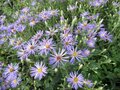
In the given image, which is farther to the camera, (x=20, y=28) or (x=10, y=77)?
(x=20, y=28)

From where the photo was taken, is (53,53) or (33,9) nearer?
(53,53)

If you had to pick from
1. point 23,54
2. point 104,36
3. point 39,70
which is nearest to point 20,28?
point 23,54

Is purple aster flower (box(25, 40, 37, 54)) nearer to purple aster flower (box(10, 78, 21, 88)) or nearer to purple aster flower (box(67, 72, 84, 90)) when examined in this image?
purple aster flower (box(10, 78, 21, 88))

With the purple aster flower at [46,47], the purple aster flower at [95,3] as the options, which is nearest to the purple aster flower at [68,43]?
the purple aster flower at [46,47]

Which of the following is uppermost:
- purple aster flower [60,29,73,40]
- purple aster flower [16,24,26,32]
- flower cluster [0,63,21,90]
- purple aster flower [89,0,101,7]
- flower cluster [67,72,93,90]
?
purple aster flower [89,0,101,7]

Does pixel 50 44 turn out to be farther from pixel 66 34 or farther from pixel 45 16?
pixel 45 16

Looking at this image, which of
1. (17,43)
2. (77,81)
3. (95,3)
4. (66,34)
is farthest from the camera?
(95,3)

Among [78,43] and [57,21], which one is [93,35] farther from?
[57,21]

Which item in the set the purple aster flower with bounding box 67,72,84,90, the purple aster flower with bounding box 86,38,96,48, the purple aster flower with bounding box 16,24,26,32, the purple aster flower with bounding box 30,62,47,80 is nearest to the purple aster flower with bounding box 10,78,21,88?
the purple aster flower with bounding box 30,62,47,80

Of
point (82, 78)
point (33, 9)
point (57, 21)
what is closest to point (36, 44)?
point (82, 78)

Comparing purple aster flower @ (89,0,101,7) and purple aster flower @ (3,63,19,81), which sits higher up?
purple aster flower @ (89,0,101,7)

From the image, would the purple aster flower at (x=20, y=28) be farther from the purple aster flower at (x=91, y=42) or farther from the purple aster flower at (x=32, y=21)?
the purple aster flower at (x=91, y=42)
